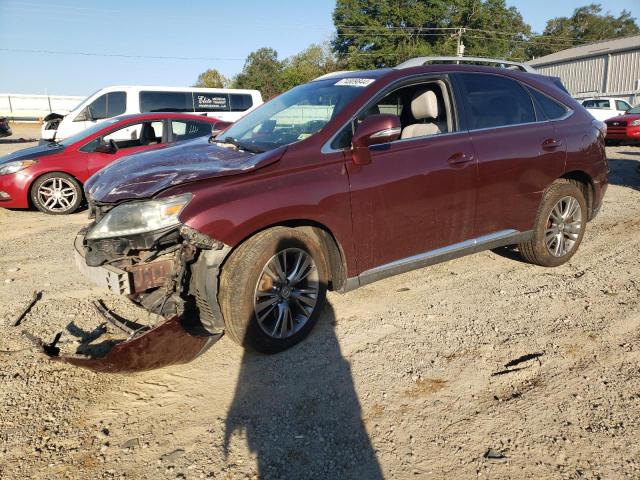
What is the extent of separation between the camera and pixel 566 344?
3387mm

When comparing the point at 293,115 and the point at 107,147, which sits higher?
the point at 293,115

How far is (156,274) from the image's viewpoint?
2.99 metres

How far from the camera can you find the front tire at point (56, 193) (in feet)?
24.2

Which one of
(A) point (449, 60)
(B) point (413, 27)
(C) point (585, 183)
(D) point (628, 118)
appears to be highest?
(B) point (413, 27)

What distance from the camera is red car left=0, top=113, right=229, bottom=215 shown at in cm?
727

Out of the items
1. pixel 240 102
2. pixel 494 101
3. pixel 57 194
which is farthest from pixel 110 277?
pixel 240 102

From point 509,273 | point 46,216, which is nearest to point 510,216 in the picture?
point 509,273

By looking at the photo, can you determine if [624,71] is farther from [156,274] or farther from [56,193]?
[156,274]

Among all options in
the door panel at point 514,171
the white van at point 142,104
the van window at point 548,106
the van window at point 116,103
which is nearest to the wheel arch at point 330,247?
the door panel at point 514,171

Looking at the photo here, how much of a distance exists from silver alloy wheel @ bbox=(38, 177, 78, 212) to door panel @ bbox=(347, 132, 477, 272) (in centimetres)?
587

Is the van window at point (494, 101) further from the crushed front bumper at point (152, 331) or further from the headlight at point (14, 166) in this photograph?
the headlight at point (14, 166)

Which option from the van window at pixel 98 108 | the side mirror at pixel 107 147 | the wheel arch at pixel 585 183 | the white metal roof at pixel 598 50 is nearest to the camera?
the wheel arch at pixel 585 183

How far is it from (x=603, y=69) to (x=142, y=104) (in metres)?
32.8

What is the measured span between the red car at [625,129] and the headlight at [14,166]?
17137 mm
